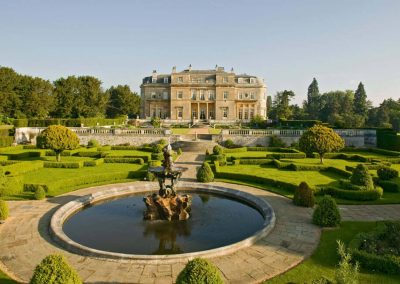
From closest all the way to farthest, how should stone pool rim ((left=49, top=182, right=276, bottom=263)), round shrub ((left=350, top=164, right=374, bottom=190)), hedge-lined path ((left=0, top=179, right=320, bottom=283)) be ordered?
hedge-lined path ((left=0, top=179, right=320, bottom=283)) < stone pool rim ((left=49, top=182, right=276, bottom=263)) < round shrub ((left=350, top=164, right=374, bottom=190))

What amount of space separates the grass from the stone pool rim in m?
2.07

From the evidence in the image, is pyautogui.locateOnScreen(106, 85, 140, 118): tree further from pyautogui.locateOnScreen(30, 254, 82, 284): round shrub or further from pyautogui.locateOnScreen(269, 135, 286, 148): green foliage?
pyautogui.locateOnScreen(30, 254, 82, 284): round shrub

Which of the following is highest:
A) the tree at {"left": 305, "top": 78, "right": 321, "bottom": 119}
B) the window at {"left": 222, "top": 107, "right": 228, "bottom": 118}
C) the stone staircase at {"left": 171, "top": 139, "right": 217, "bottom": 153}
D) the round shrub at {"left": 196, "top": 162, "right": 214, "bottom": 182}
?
the tree at {"left": 305, "top": 78, "right": 321, "bottom": 119}

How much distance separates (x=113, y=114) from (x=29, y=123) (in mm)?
39735

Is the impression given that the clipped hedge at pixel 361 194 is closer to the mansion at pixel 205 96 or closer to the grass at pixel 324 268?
the grass at pixel 324 268

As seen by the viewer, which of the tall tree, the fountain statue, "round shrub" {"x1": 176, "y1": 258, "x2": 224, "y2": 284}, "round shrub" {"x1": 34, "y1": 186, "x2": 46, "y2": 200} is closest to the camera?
"round shrub" {"x1": 176, "y1": 258, "x2": 224, "y2": 284}

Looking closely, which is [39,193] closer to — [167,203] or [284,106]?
[167,203]

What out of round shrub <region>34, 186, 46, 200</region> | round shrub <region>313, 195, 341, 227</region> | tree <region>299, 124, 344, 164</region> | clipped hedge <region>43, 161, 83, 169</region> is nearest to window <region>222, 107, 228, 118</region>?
tree <region>299, 124, 344, 164</region>

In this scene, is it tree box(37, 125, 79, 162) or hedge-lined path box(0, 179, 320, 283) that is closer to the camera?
hedge-lined path box(0, 179, 320, 283)

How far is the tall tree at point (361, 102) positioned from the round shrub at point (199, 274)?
93.0 metres

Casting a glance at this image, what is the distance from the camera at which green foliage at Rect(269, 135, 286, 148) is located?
38750mm

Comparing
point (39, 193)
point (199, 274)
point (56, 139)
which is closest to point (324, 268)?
point (199, 274)

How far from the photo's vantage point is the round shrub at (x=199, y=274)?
6.75 m

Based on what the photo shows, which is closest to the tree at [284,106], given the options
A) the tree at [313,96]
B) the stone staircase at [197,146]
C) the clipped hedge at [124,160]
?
the tree at [313,96]
